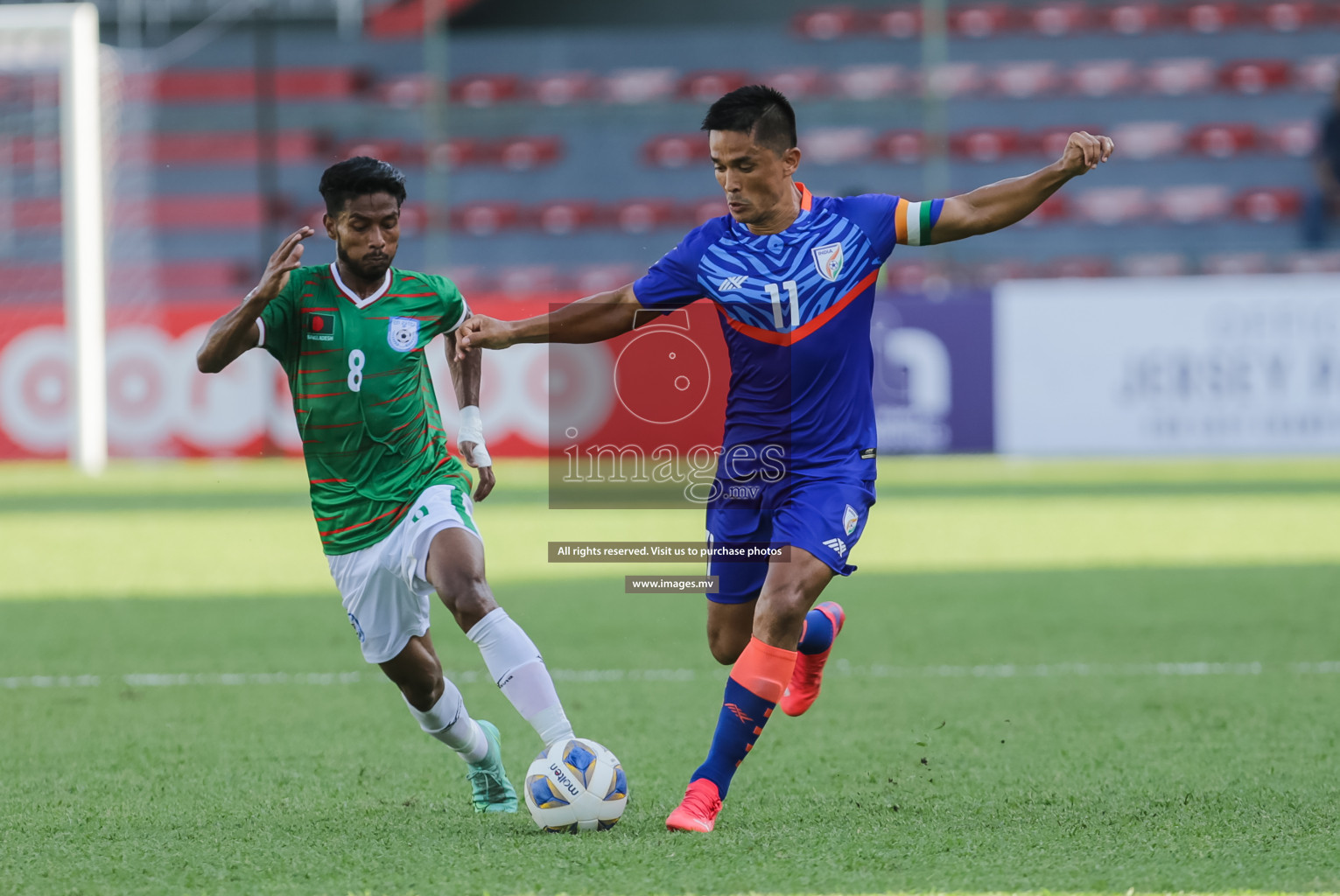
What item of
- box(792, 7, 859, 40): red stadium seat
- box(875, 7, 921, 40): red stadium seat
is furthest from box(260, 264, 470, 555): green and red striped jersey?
box(875, 7, 921, 40): red stadium seat

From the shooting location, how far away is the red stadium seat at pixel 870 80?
23969 millimetres

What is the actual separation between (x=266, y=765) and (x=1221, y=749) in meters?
3.05

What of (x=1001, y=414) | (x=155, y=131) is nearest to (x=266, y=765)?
(x=1001, y=414)

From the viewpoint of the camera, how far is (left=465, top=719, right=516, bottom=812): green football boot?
468cm

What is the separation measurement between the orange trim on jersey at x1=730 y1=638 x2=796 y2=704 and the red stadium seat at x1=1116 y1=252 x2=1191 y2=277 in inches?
662

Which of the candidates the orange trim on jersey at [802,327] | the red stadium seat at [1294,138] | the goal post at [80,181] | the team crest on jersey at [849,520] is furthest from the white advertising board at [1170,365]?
the team crest on jersey at [849,520]

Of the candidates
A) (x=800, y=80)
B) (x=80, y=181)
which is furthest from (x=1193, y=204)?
(x=80, y=181)

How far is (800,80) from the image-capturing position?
2408 cm

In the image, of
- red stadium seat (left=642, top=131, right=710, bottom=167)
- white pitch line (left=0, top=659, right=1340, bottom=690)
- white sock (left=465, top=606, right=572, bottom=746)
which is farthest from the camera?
red stadium seat (left=642, top=131, right=710, bottom=167)

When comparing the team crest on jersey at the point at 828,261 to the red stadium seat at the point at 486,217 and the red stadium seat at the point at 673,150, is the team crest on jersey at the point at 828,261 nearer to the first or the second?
the red stadium seat at the point at 486,217

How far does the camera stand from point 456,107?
23344mm

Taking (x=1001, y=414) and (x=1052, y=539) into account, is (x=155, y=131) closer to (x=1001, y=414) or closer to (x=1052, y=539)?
(x=1001, y=414)

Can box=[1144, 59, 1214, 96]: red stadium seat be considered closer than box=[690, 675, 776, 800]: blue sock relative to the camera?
No

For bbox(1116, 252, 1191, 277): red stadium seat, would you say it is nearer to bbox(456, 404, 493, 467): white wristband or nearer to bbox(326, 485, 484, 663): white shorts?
bbox(456, 404, 493, 467): white wristband
